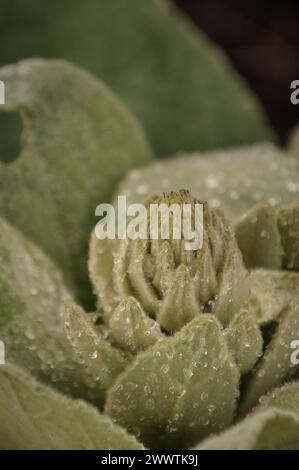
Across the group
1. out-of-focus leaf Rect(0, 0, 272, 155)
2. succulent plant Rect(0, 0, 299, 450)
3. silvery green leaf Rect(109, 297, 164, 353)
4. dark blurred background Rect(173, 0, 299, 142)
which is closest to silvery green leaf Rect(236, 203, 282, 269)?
succulent plant Rect(0, 0, 299, 450)

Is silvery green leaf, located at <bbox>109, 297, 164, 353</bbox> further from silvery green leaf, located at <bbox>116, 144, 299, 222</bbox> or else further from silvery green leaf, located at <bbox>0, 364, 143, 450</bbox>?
silvery green leaf, located at <bbox>116, 144, 299, 222</bbox>

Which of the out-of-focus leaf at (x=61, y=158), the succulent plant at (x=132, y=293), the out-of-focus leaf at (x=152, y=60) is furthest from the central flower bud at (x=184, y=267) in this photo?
the out-of-focus leaf at (x=152, y=60)

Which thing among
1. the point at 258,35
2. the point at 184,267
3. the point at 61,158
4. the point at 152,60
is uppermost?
the point at 258,35

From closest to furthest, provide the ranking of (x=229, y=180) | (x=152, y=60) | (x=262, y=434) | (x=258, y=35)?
(x=262, y=434), (x=229, y=180), (x=152, y=60), (x=258, y=35)

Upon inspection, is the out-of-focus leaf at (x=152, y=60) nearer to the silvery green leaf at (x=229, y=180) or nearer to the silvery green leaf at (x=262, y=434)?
the silvery green leaf at (x=229, y=180)

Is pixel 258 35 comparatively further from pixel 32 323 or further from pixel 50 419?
pixel 50 419

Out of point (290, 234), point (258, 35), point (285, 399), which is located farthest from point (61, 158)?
point (258, 35)
